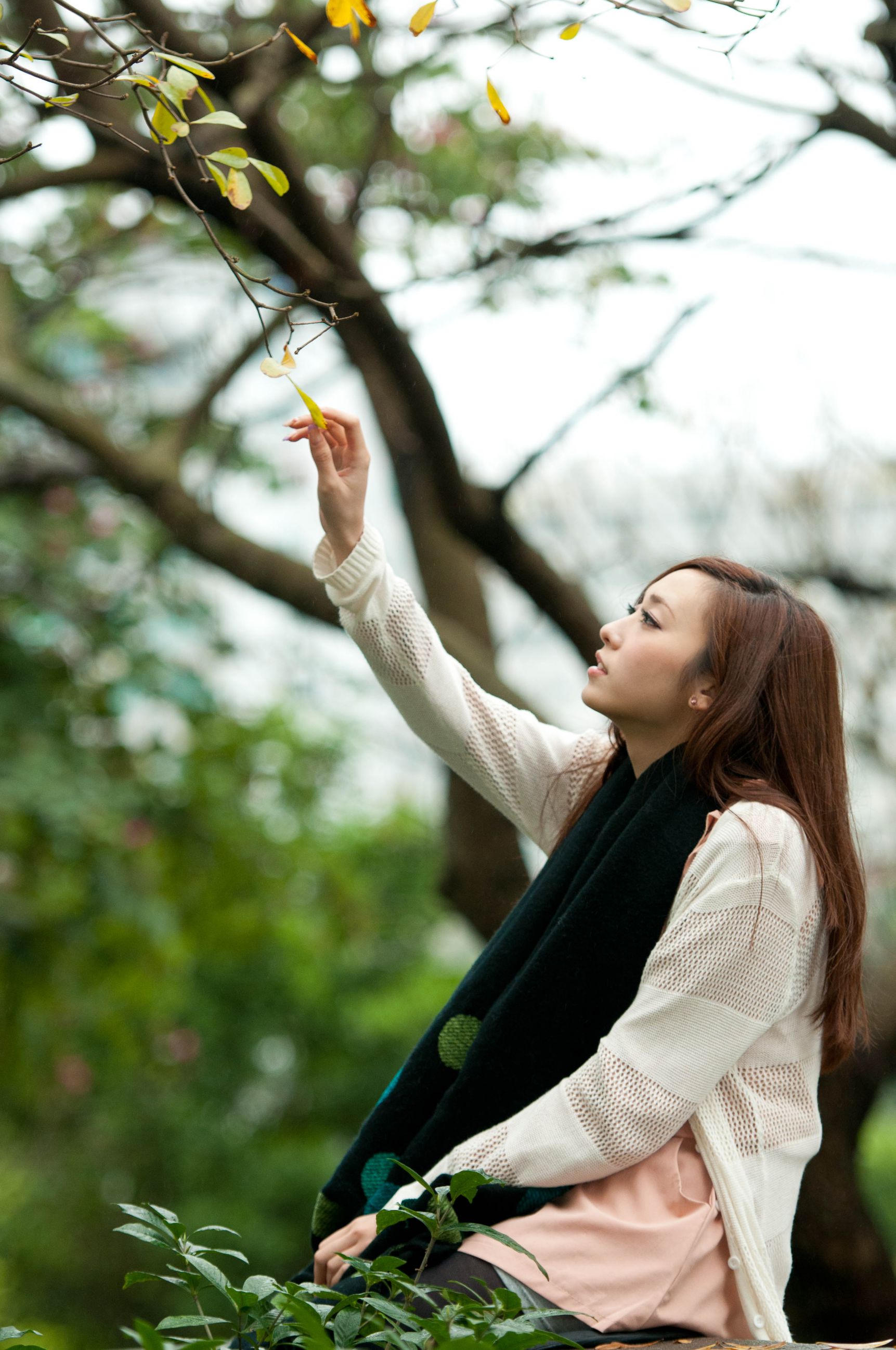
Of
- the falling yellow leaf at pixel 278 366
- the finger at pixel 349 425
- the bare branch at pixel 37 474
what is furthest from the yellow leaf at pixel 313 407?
the bare branch at pixel 37 474

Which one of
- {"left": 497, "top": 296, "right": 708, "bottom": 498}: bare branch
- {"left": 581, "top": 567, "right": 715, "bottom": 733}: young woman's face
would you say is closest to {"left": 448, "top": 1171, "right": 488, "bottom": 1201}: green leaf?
{"left": 581, "top": 567, "right": 715, "bottom": 733}: young woman's face

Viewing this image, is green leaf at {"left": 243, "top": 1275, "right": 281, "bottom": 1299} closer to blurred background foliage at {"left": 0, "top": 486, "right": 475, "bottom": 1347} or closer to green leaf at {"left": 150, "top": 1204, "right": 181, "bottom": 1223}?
green leaf at {"left": 150, "top": 1204, "right": 181, "bottom": 1223}

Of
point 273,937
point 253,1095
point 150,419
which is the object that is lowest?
point 253,1095

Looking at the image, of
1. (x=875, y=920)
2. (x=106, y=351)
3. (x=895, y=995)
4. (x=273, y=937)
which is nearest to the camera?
(x=895, y=995)

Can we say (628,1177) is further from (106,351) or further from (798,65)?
(106,351)

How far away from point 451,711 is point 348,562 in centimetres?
21

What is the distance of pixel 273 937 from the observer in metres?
5.99

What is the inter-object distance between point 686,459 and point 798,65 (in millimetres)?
1152

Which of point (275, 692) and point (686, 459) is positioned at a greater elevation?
point (686, 459)

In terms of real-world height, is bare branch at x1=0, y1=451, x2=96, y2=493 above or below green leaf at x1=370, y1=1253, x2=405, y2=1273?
below

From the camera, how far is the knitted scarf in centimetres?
129

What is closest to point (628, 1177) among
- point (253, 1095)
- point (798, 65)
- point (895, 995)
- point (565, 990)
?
point (565, 990)

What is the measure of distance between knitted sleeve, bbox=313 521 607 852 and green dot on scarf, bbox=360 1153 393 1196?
0.42 m

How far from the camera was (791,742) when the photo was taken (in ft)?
4.36
